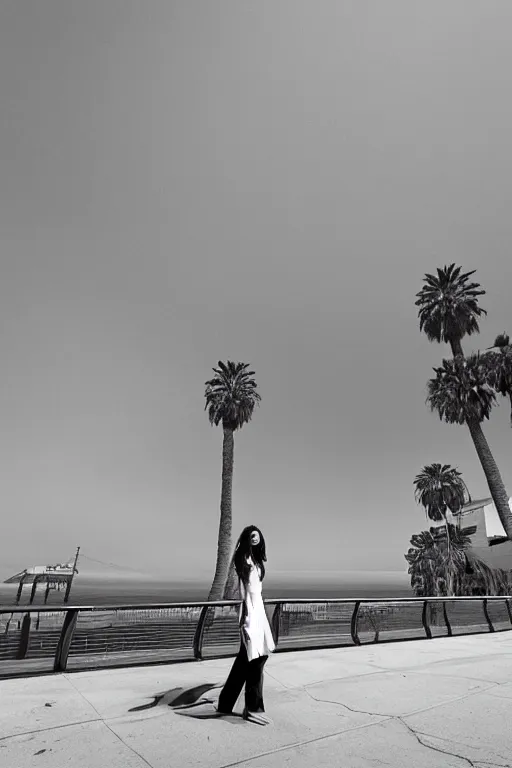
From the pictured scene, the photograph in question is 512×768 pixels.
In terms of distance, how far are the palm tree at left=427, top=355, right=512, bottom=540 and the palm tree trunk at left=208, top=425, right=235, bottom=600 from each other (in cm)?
1616

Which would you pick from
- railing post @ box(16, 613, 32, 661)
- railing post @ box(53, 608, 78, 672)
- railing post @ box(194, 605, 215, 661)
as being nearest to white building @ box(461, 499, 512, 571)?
railing post @ box(194, 605, 215, 661)

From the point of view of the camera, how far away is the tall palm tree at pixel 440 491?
5497 centimetres

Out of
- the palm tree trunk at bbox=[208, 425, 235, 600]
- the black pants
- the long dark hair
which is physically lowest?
the black pants

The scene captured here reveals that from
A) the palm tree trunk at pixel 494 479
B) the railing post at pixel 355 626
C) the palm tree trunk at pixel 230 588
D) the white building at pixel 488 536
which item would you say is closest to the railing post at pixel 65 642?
the railing post at pixel 355 626

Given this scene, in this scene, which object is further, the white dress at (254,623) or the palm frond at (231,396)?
the palm frond at (231,396)

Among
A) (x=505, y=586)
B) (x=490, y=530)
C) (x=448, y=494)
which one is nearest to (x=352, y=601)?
(x=505, y=586)

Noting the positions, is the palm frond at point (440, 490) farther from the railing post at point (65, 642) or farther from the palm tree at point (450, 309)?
the railing post at point (65, 642)

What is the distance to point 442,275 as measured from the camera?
38656mm

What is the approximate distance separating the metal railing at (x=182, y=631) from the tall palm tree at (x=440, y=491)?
145 feet

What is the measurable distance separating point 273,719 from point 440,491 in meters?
55.3

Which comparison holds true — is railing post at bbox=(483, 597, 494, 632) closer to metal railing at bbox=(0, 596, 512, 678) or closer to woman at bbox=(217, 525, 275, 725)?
metal railing at bbox=(0, 596, 512, 678)

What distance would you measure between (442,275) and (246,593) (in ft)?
127

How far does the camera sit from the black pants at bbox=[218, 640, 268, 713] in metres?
4.58

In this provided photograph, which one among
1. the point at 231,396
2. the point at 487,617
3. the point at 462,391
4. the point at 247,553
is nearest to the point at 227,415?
the point at 231,396
